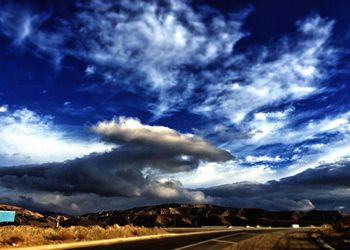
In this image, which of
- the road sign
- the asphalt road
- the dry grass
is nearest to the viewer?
the dry grass

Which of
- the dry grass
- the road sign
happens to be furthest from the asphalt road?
the road sign

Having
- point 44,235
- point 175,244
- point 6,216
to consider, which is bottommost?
point 175,244

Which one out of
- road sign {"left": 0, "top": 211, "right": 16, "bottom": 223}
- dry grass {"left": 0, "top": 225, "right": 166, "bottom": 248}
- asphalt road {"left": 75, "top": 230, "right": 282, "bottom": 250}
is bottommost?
asphalt road {"left": 75, "top": 230, "right": 282, "bottom": 250}

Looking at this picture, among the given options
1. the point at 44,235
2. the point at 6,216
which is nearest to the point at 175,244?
the point at 44,235

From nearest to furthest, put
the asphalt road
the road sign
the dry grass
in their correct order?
the dry grass → the asphalt road → the road sign

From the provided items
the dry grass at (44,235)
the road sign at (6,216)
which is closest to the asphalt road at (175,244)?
the dry grass at (44,235)

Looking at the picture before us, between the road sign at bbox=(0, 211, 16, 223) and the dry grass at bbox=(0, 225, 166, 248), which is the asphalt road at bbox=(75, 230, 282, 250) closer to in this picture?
the dry grass at bbox=(0, 225, 166, 248)

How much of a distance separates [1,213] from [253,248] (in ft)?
256

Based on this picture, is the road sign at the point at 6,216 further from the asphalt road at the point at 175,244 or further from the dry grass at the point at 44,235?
the asphalt road at the point at 175,244

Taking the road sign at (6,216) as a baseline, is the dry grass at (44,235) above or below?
below

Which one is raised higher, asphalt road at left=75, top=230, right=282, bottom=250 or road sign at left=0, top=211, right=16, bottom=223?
road sign at left=0, top=211, right=16, bottom=223

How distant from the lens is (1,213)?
99.6 meters

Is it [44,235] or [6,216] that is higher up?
[6,216]

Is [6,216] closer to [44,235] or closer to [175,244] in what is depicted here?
[44,235]
